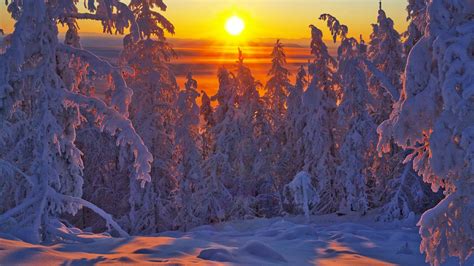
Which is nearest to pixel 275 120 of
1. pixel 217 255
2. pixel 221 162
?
pixel 221 162

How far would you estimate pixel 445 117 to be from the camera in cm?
737

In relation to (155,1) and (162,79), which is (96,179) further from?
(155,1)

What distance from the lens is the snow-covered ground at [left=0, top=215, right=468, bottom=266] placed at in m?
8.13

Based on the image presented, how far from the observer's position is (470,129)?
6.97 m

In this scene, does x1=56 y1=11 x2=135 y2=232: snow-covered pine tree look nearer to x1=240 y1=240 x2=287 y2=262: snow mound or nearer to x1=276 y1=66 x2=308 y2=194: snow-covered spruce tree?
x1=276 y1=66 x2=308 y2=194: snow-covered spruce tree

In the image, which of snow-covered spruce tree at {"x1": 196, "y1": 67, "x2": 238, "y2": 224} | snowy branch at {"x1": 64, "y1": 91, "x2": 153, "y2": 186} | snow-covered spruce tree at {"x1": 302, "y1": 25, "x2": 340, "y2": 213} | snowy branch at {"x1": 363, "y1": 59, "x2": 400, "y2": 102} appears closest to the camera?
snowy branch at {"x1": 64, "y1": 91, "x2": 153, "y2": 186}

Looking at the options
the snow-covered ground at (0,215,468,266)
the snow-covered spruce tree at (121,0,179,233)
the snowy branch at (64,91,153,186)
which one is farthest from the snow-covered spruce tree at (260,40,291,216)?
the snowy branch at (64,91,153,186)

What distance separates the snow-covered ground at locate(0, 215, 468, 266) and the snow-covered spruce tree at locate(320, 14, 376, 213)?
48.4 ft

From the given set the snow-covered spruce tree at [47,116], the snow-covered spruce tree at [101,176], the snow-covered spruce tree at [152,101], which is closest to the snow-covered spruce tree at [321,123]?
the snow-covered spruce tree at [152,101]

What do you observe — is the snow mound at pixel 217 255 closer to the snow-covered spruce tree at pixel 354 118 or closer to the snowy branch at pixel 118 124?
the snowy branch at pixel 118 124

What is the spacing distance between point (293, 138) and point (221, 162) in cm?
635

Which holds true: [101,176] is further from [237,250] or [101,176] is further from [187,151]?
[237,250]

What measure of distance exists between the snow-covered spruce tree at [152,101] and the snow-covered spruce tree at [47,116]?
1448 centimetres

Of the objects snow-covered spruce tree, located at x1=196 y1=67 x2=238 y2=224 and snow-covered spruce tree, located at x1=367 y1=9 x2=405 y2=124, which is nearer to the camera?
snow-covered spruce tree, located at x1=367 y1=9 x2=405 y2=124
